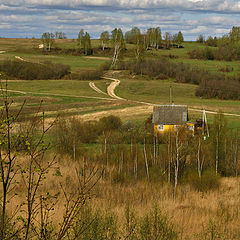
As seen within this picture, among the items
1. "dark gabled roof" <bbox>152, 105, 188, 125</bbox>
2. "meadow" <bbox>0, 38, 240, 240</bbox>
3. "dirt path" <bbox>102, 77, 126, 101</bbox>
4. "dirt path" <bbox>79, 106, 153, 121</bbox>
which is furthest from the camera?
"dirt path" <bbox>102, 77, 126, 101</bbox>

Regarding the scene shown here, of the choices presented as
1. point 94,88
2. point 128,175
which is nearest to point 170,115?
point 128,175

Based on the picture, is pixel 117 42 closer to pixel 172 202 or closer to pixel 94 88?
pixel 94 88

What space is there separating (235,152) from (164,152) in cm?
497

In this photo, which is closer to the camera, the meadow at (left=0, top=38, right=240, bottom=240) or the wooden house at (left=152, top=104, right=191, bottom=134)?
the meadow at (left=0, top=38, right=240, bottom=240)

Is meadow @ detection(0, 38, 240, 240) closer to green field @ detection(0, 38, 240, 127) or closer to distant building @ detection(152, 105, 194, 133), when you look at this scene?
green field @ detection(0, 38, 240, 127)

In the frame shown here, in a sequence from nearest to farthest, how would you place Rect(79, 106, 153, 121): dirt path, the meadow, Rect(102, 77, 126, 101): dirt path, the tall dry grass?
1. the meadow
2. the tall dry grass
3. Rect(79, 106, 153, 121): dirt path
4. Rect(102, 77, 126, 101): dirt path

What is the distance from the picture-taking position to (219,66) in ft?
334

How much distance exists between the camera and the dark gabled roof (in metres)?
40.5

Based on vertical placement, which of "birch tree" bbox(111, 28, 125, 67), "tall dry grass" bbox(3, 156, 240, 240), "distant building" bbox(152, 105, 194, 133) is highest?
"birch tree" bbox(111, 28, 125, 67)

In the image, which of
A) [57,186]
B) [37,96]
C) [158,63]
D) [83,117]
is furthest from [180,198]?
[158,63]

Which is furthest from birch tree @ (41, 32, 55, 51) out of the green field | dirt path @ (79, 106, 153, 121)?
dirt path @ (79, 106, 153, 121)

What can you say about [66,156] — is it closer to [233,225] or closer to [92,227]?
[233,225]

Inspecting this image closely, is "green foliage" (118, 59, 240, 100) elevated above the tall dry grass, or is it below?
above

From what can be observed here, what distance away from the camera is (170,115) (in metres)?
41.4
